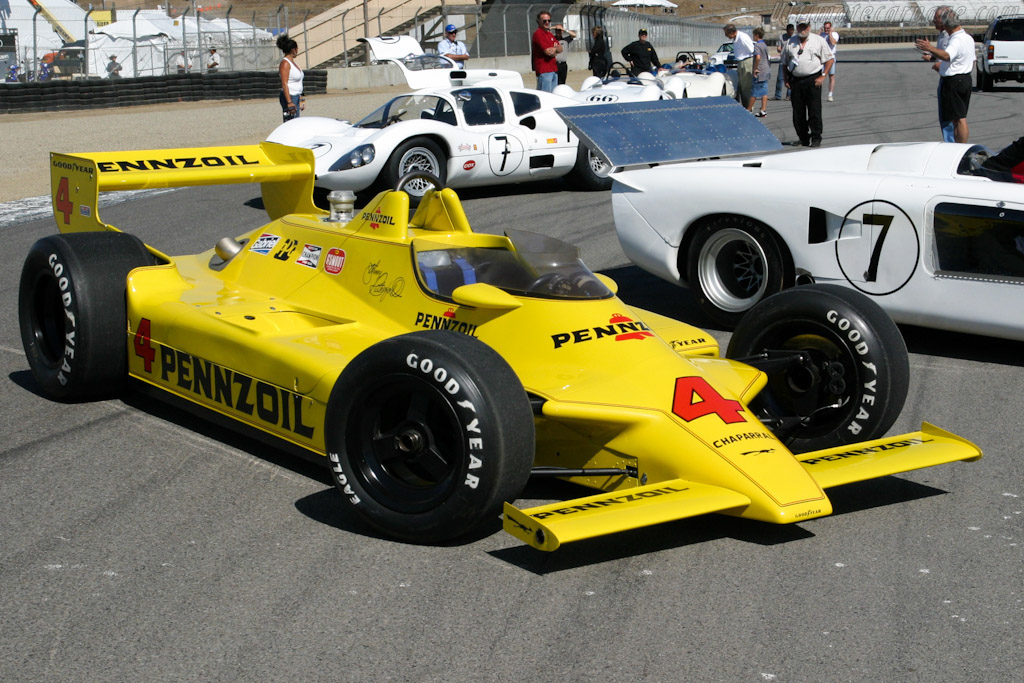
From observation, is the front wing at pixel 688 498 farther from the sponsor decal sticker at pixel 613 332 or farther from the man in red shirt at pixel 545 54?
the man in red shirt at pixel 545 54

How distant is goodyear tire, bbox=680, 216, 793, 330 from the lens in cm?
686

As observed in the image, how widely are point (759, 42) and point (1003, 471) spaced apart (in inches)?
682

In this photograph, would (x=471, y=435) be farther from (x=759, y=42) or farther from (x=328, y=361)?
(x=759, y=42)

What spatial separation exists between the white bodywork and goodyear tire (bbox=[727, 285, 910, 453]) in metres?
8.21

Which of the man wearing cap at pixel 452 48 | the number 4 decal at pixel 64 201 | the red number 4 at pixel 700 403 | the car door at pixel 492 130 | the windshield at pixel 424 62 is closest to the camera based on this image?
the red number 4 at pixel 700 403

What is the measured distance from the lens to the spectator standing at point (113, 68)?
1123 inches

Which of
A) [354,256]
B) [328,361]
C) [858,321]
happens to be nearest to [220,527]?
[328,361]

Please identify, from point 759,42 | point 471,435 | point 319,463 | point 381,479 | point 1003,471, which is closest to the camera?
point 471,435

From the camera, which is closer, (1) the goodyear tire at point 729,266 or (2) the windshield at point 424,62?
(1) the goodyear tire at point 729,266

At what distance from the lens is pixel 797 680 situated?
310 cm

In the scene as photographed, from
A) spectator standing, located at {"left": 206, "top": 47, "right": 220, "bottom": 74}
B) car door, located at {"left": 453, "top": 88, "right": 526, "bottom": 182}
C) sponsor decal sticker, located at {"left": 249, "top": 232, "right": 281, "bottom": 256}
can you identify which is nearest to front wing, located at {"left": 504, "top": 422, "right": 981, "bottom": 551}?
sponsor decal sticker, located at {"left": 249, "top": 232, "right": 281, "bottom": 256}

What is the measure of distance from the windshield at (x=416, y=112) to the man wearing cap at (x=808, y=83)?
5.31 meters

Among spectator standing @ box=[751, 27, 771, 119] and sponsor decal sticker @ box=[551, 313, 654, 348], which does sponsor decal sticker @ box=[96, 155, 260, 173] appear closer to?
sponsor decal sticker @ box=[551, 313, 654, 348]

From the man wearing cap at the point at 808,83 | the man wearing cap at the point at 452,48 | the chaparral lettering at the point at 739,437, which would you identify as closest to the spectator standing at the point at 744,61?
the man wearing cap at the point at 452,48
